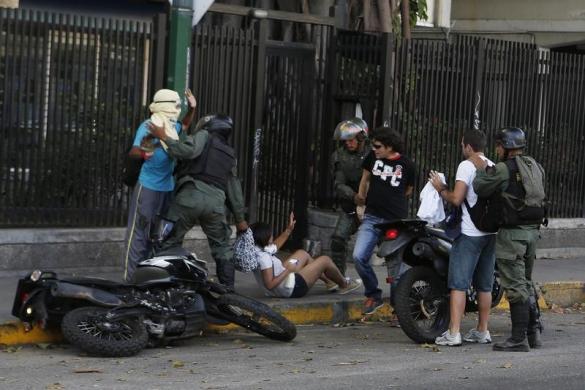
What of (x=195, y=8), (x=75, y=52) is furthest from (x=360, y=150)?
(x=75, y=52)

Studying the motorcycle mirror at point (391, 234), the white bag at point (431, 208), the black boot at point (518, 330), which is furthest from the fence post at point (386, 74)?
the black boot at point (518, 330)

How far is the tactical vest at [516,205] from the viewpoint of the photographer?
30.2 ft

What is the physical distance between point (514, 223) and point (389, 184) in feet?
5.17

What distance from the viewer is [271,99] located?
13.5m

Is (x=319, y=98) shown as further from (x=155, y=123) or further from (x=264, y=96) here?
(x=155, y=123)

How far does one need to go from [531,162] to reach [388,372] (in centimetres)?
208

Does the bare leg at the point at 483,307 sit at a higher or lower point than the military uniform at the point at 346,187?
lower

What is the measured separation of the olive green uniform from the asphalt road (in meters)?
0.52

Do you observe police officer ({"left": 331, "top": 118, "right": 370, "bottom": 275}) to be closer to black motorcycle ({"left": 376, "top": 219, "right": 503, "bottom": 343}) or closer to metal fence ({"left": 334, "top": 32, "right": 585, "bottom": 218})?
black motorcycle ({"left": 376, "top": 219, "right": 503, "bottom": 343})

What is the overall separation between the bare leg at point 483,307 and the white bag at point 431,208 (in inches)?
27.9

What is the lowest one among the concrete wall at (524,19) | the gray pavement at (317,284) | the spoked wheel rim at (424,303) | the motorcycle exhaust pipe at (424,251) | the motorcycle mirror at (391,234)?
the gray pavement at (317,284)

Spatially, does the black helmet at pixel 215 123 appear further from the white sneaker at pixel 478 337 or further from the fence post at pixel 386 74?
the fence post at pixel 386 74

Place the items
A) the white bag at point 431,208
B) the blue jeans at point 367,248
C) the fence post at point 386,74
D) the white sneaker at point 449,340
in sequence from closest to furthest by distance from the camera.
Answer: the white sneaker at point 449,340
the white bag at point 431,208
the blue jeans at point 367,248
the fence post at point 386,74

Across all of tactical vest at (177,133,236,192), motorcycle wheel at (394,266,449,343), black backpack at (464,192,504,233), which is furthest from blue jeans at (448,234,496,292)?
tactical vest at (177,133,236,192)
